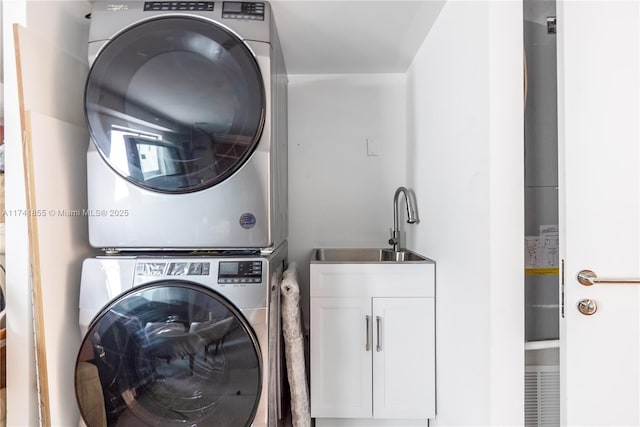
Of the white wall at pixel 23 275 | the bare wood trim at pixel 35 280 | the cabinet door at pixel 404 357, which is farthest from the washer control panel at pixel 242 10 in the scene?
the cabinet door at pixel 404 357

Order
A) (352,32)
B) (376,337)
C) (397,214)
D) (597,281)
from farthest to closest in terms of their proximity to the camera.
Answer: (397,214), (352,32), (376,337), (597,281)

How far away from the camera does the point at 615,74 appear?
1.07 meters

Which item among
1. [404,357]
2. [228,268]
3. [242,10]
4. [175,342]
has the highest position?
[242,10]

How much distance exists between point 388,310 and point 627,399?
86cm

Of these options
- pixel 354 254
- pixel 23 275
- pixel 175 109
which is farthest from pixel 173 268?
pixel 354 254

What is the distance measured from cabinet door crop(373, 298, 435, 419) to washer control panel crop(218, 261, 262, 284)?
2.09ft

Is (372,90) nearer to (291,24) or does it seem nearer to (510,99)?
(291,24)

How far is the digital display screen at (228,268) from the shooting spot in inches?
50.0

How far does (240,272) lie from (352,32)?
1324 millimetres

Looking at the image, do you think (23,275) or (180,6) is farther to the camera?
(180,6)

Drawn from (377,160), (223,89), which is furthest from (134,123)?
(377,160)

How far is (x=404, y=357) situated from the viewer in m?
1.62

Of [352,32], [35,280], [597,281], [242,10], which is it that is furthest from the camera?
[352,32]

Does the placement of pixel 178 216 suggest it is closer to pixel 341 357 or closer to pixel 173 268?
pixel 173 268
